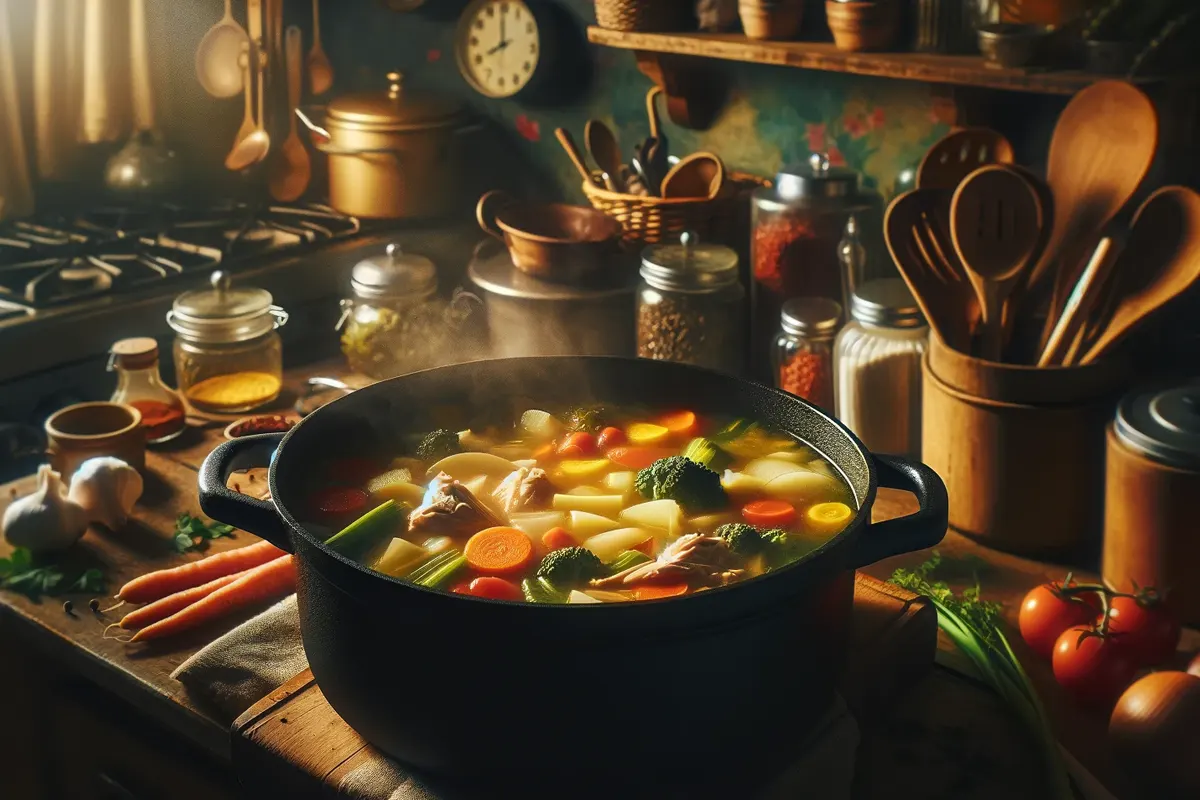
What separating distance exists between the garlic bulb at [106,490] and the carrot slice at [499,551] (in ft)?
2.71

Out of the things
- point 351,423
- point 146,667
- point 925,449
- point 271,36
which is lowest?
point 146,667

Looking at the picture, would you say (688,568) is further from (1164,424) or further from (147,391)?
(147,391)

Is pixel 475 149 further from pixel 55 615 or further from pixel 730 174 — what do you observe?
pixel 55 615

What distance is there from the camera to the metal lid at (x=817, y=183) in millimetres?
2385

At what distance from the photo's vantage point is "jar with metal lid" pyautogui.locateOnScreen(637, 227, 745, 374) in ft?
7.80

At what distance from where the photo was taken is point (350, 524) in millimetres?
1501

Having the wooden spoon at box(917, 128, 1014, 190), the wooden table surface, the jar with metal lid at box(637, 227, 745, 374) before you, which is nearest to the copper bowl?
the jar with metal lid at box(637, 227, 745, 374)

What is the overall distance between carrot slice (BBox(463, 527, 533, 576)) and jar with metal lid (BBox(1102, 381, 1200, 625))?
896 mm

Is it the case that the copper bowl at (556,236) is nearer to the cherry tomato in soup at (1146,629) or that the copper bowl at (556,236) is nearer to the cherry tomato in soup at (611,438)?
the cherry tomato in soup at (611,438)

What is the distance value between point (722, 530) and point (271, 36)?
2526mm

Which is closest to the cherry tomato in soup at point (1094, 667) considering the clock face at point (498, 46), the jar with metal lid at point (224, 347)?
the jar with metal lid at point (224, 347)

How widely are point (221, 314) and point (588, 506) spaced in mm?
1183

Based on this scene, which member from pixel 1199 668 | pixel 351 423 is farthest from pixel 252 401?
pixel 1199 668

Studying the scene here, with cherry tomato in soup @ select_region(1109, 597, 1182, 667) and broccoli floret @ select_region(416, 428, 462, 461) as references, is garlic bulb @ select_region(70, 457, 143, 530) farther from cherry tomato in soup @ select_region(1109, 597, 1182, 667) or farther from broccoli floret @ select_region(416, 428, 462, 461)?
cherry tomato in soup @ select_region(1109, 597, 1182, 667)
